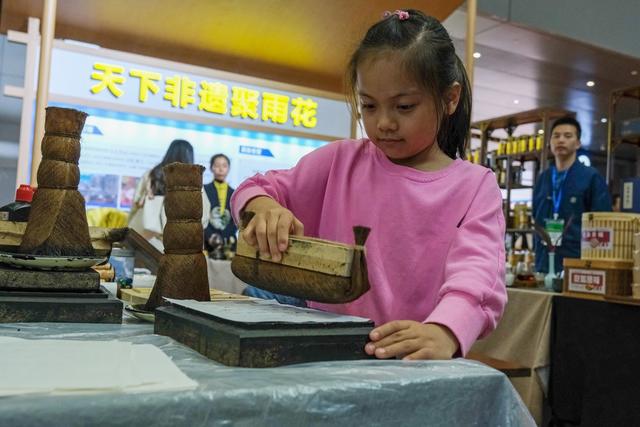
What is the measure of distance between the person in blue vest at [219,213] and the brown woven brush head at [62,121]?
1.87 metres

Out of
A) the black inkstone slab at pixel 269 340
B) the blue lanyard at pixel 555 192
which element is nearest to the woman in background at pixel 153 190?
the black inkstone slab at pixel 269 340

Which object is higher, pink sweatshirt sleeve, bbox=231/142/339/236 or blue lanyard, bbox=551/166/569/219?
blue lanyard, bbox=551/166/569/219

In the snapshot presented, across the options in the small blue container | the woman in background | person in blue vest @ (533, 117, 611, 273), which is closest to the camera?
the small blue container

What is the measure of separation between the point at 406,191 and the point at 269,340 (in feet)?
1.53

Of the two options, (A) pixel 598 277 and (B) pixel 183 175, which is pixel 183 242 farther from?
(A) pixel 598 277

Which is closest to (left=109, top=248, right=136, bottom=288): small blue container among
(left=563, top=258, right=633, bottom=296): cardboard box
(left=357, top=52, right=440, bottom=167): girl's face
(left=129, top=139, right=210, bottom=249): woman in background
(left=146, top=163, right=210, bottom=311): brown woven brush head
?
(left=146, top=163, right=210, bottom=311): brown woven brush head

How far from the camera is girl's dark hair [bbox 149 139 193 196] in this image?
2.41 m

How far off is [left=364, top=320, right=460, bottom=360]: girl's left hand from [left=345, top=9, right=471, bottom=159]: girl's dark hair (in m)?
0.37

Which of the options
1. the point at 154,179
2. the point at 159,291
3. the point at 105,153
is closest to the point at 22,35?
the point at 105,153

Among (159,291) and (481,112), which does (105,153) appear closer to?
(159,291)

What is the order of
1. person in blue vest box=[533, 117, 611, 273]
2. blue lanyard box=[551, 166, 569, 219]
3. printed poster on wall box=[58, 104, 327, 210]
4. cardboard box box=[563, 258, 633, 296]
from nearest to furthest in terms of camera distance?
cardboard box box=[563, 258, 633, 296]
printed poster on wall box=[58, 104, 327, 210]
person in blue vest box=[533, 117, 611, 273]
blue lanyard box=[551, 166, 569, 219]

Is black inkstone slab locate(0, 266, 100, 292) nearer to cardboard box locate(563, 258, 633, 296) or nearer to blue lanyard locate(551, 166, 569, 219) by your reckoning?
cardboard box locate(563, 258, 633, 296)

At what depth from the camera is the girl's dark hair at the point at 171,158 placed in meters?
2.41

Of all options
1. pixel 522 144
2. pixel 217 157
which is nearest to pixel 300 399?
pixel 217 157
